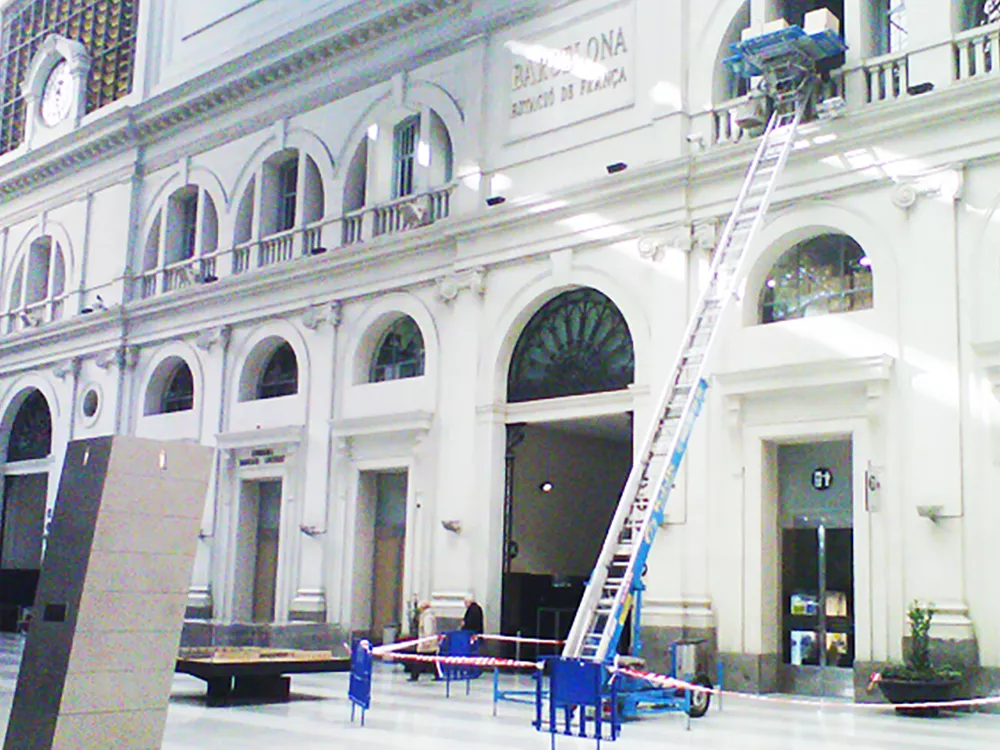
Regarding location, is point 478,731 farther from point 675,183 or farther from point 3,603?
point 3,603

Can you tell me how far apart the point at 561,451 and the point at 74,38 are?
19.7 m

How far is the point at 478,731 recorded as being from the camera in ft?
42.4

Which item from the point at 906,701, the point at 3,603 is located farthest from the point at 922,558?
the point at 3,603

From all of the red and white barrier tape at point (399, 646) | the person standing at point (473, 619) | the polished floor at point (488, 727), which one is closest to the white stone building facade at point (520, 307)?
the person standing at point (473, 619)

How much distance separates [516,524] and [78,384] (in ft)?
46.8

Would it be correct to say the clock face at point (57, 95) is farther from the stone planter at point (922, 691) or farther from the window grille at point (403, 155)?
the stone planter at point (922, 691)

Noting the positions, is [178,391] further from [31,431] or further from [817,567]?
[817,567]

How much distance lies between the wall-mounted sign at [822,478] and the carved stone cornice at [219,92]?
11133 mm

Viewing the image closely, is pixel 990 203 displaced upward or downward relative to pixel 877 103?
downward

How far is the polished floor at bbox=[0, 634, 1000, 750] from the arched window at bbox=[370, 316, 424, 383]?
8595 millimetres

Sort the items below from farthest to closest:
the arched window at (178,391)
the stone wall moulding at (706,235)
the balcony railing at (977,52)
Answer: the arched window at (178,391)
the stone wall moulding at (706,235)
the balcony railing at (977,52)

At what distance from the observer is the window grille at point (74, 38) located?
3288cm

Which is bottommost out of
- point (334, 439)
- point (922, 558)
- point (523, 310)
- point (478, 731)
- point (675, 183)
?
point (478, 731)

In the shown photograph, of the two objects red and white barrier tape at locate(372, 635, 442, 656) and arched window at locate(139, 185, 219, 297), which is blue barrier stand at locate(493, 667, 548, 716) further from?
arched window at locate(139, 185, 219, 297)
